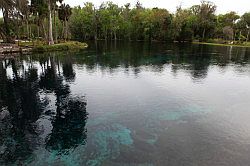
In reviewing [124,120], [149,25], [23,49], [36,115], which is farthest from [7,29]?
[149,25]

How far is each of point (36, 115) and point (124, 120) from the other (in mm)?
9104

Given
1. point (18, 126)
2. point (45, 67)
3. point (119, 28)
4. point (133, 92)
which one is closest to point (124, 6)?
point (119, 28)

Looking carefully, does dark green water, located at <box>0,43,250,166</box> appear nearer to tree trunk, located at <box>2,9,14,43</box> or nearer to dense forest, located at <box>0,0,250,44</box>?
tree trunk, located at <box>2,9,14,43</box>

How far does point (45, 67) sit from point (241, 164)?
43391 mm

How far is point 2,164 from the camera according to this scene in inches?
651

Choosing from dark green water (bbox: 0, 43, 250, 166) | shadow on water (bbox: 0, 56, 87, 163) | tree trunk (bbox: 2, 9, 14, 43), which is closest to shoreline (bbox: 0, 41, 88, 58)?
tree trunk (bbox: 2, 9, 14, 43)

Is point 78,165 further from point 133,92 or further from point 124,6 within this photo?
point 124,6

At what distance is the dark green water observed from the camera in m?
17.8

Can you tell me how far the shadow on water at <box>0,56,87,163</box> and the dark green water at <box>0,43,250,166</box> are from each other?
0.07 m

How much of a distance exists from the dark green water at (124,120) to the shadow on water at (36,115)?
0.07m

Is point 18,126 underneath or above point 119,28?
underneath

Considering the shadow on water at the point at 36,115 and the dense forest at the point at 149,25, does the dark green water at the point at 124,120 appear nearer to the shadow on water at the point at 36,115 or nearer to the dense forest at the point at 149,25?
the shadow on water at the point at 36,115

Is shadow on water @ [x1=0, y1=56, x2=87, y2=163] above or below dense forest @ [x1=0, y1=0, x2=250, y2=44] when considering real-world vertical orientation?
below

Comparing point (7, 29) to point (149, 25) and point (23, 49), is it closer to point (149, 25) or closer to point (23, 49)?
point (23, 49)
